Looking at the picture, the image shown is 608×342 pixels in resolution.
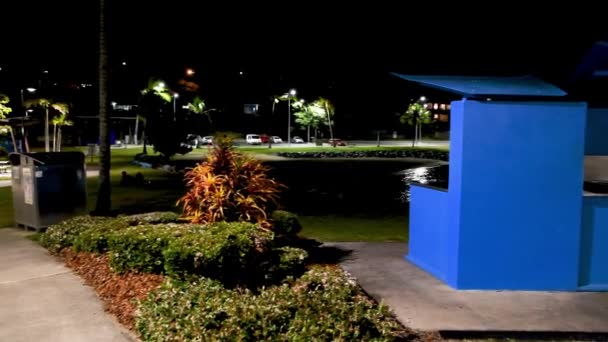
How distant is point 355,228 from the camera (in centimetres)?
1220

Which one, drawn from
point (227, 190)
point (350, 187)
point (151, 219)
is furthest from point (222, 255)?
point (350, 187)

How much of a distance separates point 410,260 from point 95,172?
66.1ft

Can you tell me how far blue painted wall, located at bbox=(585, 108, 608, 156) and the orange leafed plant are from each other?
14.6ft

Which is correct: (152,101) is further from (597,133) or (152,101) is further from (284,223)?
(597,133)

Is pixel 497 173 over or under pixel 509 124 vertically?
under

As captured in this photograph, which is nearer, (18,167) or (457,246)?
(457,246)

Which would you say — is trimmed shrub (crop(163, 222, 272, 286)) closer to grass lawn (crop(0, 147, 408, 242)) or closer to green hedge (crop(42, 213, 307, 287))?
green hedge (crop(42, 213, 307, 287))

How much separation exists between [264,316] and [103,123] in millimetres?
6764

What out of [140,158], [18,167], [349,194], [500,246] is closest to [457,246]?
[500,246]

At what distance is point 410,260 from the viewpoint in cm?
859

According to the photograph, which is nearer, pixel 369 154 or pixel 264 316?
pixel 264 316

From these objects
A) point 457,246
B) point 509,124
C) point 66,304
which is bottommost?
point 66,304

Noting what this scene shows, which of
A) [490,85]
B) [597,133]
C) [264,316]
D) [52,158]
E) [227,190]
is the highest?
[490,85]

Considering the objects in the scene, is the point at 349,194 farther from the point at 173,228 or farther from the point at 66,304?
the point at 66,304
